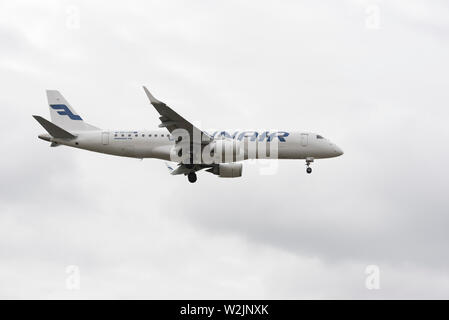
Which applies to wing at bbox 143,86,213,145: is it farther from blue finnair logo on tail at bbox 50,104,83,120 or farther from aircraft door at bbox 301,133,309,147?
blue finnair logo on tail at bbox 50,104,83,120

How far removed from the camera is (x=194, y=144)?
6581cm

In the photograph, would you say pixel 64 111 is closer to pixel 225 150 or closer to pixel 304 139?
pixel 225 150

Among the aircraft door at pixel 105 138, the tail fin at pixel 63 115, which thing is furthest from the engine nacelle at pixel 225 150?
the tail fin at pixel 63 115

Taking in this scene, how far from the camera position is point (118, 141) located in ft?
220

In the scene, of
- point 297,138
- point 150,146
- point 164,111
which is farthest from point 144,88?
point 297,138

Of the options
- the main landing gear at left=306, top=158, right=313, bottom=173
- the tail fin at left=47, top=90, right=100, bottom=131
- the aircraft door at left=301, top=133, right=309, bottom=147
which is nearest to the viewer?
the aircraft door at left=301, top=133, right=309, bottom=147

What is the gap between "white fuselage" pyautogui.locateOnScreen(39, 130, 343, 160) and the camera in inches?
2621

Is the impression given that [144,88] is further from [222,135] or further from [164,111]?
[222,135]

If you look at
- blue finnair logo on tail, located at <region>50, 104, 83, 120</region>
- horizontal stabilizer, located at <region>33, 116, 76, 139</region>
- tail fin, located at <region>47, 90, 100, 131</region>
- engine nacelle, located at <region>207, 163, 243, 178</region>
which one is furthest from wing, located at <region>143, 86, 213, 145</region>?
blue finnair logo on tail, located at <region>50, 104, 83, 120</region>

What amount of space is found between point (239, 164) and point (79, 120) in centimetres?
1258

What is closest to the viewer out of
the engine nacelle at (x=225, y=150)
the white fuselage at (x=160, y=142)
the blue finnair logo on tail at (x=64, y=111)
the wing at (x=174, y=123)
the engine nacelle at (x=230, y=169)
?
the wing at (x=174, y=123)

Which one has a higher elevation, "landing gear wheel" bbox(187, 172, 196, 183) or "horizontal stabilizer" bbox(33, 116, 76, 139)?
"horizontal stabilizer" bbox(33, 116, 76, 139)

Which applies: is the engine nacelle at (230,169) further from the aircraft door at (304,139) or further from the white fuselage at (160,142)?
the aircraft door at (304,139)

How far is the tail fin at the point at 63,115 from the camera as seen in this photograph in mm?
69250
